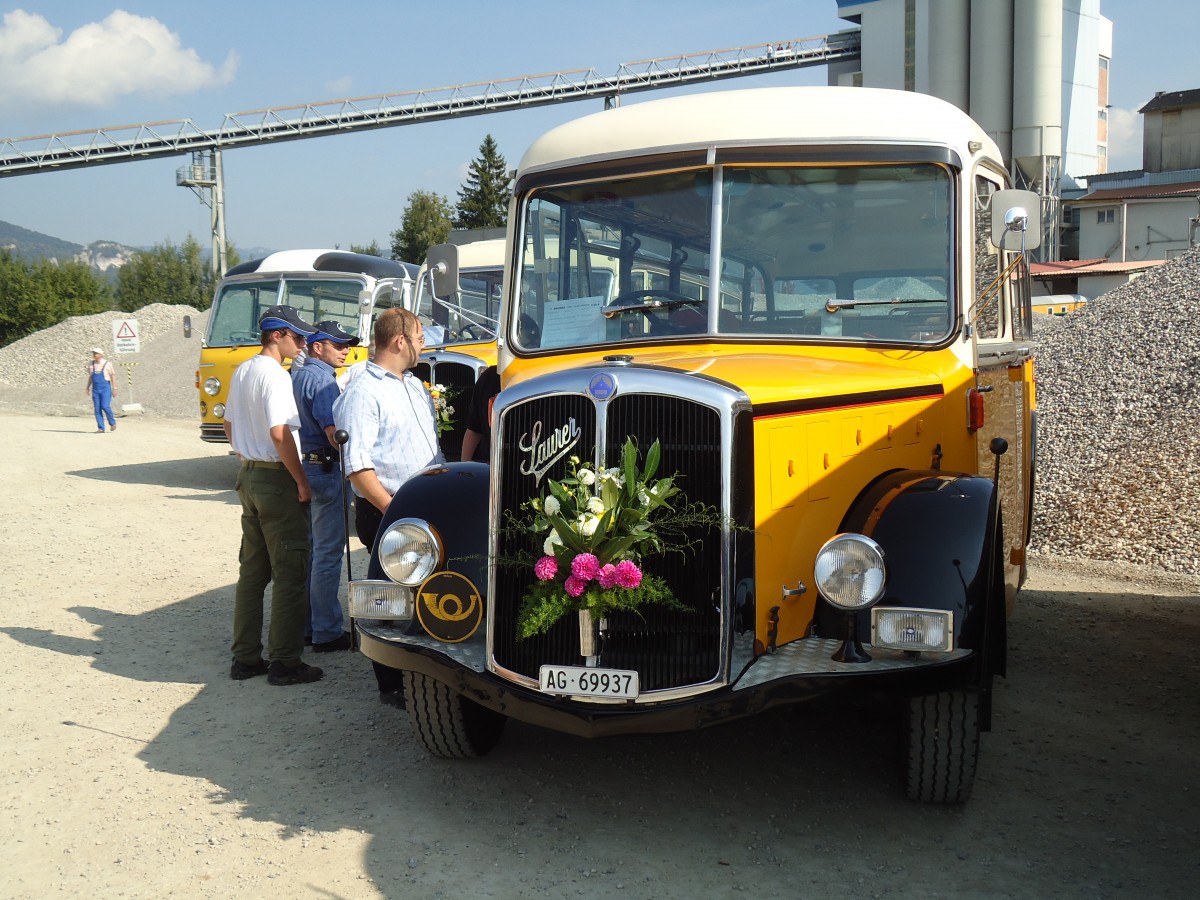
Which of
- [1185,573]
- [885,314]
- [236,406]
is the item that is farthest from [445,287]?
[1185,573]

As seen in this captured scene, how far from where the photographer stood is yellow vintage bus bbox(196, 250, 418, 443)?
49.4ft

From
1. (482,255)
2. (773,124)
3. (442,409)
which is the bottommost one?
(442,409)

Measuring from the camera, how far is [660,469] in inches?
161

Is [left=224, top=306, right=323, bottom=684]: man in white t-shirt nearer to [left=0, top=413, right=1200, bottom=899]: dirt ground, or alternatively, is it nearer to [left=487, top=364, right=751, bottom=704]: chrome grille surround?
[left=0, top=413, right=1200, bottom=899]: dirt ground

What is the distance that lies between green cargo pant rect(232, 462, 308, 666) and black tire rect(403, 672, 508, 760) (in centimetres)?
159

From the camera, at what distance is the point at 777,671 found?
399cm

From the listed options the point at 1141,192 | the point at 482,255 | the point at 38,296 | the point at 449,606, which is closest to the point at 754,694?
the point at 449,606

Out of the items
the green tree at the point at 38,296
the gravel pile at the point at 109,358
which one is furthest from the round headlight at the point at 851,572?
the green tree at the point at 38,296

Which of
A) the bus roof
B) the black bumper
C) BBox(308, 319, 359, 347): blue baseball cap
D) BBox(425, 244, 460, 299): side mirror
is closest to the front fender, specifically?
the black bumper

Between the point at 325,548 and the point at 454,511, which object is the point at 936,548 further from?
the point at 325,548

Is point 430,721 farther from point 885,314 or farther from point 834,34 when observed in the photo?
point 834,34

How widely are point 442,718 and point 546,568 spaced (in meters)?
1.25

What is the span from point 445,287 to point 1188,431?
808 centimetres

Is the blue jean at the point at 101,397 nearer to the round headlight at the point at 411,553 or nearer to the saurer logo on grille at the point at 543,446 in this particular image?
the round headlight at the point at 411,553
